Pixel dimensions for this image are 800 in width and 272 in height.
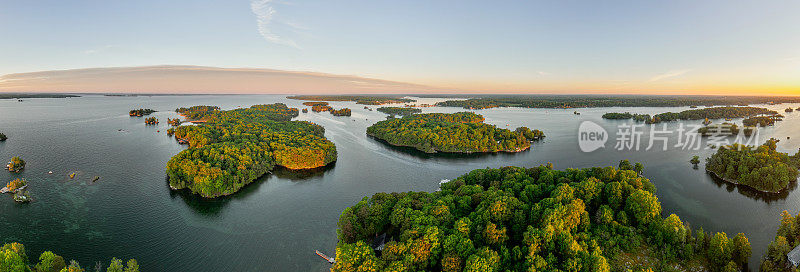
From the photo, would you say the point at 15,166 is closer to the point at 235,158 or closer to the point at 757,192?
the point at 235,158

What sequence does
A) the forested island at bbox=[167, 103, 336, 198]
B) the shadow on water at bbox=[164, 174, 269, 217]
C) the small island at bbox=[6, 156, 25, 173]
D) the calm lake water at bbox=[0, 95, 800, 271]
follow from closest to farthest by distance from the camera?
the calm lake water at bbox=[0, 95, 800, 271], the shadow on water at bbox=[164, 174, 269, 217], the forested island at bbox=[167, 103, 336, 198], the small island at bbox=[6, 156, 25, 173]

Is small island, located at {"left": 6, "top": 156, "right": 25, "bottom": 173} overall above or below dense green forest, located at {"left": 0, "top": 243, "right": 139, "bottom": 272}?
above

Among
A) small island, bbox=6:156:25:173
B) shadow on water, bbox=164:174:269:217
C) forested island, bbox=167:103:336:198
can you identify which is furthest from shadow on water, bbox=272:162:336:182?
small island, bbox=6:156:25:173

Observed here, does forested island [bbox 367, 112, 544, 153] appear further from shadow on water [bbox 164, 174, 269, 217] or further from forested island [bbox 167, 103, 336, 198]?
shadow on water [bbox 164, 174, 269, 217]

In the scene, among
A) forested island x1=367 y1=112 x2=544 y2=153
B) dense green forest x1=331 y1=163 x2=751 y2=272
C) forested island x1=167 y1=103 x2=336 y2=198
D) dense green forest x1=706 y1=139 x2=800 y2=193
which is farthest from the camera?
forested island x1=367 y1=112 x2=544 y2=153

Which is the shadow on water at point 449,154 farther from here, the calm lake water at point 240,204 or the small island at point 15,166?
the small island at point 15,166

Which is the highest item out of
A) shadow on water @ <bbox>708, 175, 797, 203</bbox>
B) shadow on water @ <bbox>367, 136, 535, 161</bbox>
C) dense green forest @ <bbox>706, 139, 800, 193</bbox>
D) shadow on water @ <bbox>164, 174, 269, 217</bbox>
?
dense green forest @ <bbox>706, 139, 800, 193</bbox>
